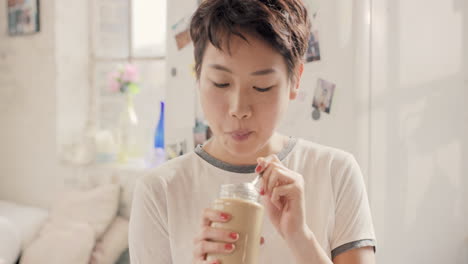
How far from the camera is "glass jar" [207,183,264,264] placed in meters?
0.69

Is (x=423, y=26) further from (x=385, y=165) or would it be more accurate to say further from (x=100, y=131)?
(x=100, y=131)

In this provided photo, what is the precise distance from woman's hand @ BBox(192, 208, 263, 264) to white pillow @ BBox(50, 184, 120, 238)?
1968 mm

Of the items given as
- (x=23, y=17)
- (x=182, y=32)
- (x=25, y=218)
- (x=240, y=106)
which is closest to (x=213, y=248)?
(x=240, y=106)

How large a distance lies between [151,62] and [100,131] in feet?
1.89

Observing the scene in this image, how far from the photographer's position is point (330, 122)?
4.44 feet

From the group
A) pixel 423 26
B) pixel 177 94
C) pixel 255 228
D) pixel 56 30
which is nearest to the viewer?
pixel 255 228

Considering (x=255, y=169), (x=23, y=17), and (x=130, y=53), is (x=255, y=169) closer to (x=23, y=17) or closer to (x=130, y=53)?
(x=130, y=53)

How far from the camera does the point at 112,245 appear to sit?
2477mm

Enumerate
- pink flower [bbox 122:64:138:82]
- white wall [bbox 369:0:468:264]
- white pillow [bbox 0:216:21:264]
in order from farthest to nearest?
pink flower [bbox 122:64:138:82] < white pillow [bbox 0:216:21:264] < white wall [bbox 369:0:468:264]

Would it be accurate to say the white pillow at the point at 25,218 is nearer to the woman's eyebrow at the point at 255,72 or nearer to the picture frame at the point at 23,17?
the picture frame at the point at 23,17

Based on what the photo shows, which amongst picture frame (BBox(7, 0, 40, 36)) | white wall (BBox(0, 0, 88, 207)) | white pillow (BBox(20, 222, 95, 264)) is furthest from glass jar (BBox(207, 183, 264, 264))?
picture frame (BBox(7, 0, 40, 36))

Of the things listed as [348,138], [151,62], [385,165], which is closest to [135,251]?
[348,138]

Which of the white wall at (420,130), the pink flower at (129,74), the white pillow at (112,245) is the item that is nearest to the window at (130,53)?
the pink flower at (129,74)

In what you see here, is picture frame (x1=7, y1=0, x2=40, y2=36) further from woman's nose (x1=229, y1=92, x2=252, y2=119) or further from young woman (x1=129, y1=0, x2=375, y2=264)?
woman's nose (x1=229, y1=92, x2=252, y2=119)
